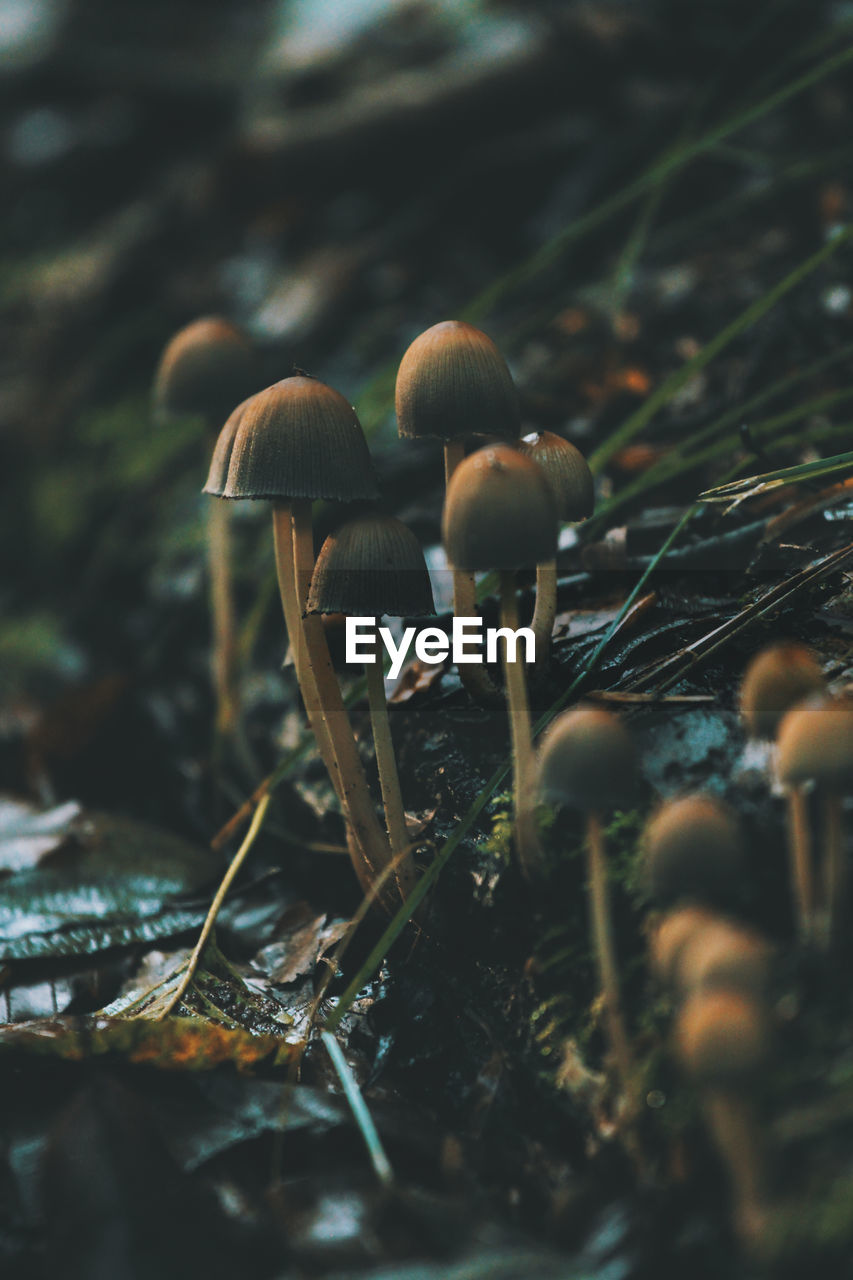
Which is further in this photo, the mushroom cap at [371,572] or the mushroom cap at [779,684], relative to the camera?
the mushroom cap at [371,572]

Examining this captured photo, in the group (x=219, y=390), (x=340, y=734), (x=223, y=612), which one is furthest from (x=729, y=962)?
(x=219, y=390)

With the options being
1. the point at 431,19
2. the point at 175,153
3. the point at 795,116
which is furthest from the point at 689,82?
the point at 175,153

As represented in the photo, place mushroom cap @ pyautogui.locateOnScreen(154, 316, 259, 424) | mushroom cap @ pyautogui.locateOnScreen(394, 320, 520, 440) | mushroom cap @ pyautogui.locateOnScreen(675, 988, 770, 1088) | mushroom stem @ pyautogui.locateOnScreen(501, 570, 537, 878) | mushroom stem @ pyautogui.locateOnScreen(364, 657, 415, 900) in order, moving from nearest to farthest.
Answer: mushroom cap @ pyautogui.locateOnScreen(675, 988, 770, 1088), mushroom stem @ pyautogui.locateOnScreen(501, 570, 537, 878), mushroom cap @ pyautogui.locateOnScreen(394, 320, 520, 440), mushroom stem @ pyautogui.locateOnScreen(364, 657, 415, 900), mushroom cap @ pyautogui.locateOnScreen(154, 316, 259, 424)

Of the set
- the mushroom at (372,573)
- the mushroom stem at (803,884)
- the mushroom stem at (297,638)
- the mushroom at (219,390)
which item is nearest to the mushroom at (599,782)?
the mushroom stem at (803,884)

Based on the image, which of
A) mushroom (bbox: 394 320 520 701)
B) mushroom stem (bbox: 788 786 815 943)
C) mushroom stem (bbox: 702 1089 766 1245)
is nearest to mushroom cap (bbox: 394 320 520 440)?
mushroom (bbox: 394 320 520 701)

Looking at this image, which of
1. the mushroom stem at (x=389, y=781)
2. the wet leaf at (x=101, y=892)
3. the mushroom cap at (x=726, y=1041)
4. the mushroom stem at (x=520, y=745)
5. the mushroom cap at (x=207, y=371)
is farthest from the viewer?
the mushroom cap at (x=207, y=371)

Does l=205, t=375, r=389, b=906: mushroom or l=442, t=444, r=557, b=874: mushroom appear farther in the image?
l=205, t=375, r=389, b=906: mushroom

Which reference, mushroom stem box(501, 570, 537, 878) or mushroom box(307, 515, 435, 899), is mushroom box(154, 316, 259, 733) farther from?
mushroom stem box(501, 570, 537, 878)

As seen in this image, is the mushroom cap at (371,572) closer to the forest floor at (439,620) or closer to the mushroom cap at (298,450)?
the mushroom cap at (298,450)
